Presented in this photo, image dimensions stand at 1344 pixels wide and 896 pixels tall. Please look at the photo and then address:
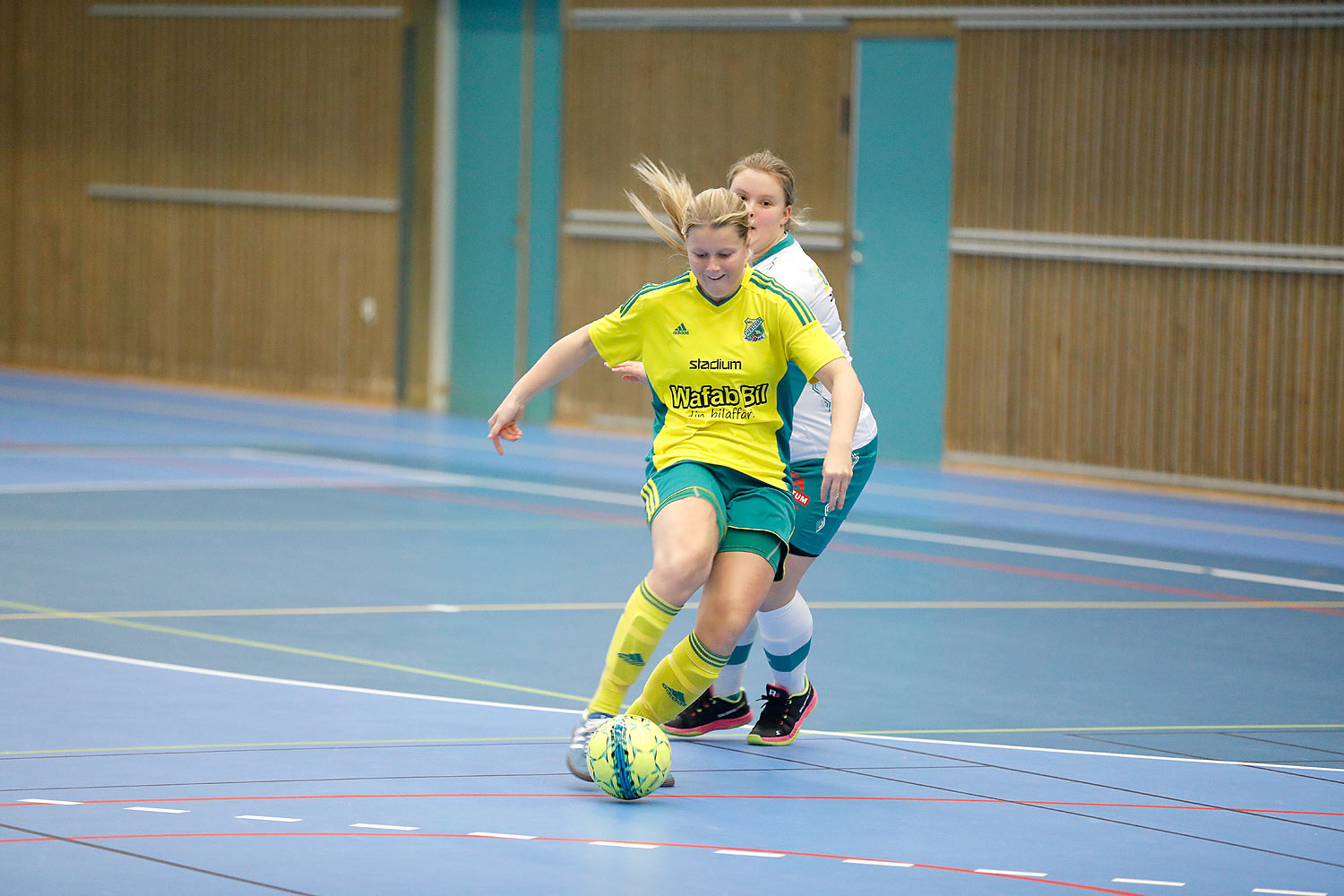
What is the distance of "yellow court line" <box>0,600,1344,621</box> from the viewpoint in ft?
25.9

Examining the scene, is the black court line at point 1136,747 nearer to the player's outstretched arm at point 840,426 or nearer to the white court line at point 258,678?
the player's outstretched arm at point 840,426

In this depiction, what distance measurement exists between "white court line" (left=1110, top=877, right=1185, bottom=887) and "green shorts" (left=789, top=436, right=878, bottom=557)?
1516mm

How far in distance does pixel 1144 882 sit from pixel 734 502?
5.12 feet

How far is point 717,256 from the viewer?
534 cm

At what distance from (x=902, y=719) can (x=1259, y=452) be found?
7.38 meters

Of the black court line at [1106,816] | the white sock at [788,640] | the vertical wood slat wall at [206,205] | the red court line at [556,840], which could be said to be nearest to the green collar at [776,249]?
the white sock at [788,640]

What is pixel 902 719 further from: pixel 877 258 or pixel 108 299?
pixel 108 299

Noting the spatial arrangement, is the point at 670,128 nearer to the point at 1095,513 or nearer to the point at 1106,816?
the point at 1095,513

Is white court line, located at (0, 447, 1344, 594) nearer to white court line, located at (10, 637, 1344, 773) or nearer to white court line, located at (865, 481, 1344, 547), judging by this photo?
white court line, located at (865, 481, 1344, 547)

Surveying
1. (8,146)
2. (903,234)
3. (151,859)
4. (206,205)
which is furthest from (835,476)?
(8,146)

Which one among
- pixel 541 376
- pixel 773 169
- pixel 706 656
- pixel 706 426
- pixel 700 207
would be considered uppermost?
pixel 773 169

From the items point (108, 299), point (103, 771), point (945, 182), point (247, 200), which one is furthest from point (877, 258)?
point (103, 771)

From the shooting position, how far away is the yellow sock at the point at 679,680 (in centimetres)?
535

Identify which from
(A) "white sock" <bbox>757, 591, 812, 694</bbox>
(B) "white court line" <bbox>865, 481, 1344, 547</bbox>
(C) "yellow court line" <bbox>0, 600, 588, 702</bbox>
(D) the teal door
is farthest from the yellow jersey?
(D) the teal door
